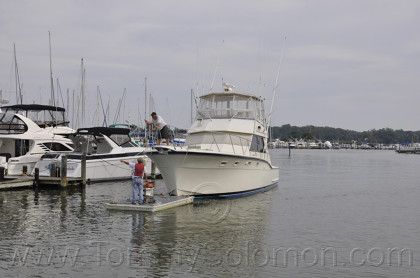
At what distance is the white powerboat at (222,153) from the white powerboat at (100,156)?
7.22m

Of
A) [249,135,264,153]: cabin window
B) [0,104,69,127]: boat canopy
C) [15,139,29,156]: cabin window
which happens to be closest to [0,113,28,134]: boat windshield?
[15,139,29,156]: cabin window

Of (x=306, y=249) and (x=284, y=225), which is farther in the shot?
(x=284, y=225)

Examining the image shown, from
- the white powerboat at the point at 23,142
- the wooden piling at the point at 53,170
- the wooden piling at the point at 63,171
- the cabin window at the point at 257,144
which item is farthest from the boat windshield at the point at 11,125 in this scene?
the cabin window at the point at 257,144

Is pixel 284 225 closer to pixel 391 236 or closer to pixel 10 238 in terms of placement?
pixel 391 236

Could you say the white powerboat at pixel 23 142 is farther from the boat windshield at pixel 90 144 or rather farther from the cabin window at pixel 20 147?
the boat windshield at pixel 90 144

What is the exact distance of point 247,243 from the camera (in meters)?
13.7

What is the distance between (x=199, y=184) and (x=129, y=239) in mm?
7513

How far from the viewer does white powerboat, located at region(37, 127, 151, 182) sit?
2683cm

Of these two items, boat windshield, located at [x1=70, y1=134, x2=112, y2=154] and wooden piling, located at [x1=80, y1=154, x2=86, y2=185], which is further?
boat windshield, located at [x1=70, y1=134, x2=112, y2=154]

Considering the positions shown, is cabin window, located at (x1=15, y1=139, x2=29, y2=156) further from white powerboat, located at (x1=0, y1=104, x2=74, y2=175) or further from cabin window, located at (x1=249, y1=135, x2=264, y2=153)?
cabin window, located at (x1=249, y1=135, x2=264, y2=153)

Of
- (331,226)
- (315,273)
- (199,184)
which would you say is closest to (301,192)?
(199,184)

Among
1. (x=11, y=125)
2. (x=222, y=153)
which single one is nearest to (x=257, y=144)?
(x=222, y=153)

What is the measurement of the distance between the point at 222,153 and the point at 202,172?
1.24 meters

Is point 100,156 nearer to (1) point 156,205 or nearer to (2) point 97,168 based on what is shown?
(2) point 97,168
